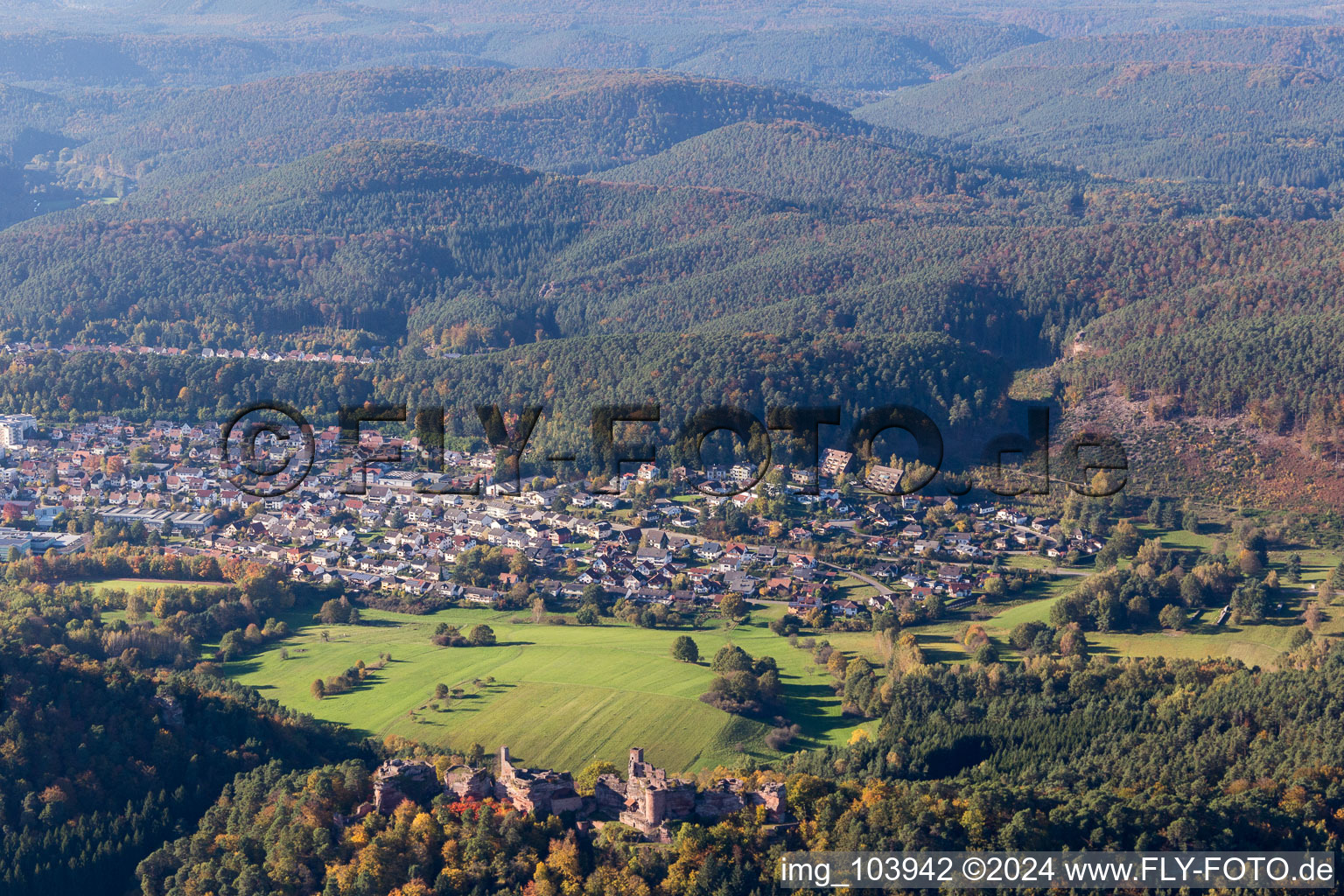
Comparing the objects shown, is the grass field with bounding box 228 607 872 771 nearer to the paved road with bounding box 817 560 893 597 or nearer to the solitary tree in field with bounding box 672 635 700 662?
the solitary tree in field with bounding box 672 635 700 662

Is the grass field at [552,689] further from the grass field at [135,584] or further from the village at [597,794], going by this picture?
the village at [597,794]

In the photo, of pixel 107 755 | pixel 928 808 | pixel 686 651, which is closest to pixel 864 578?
pixel 686 651

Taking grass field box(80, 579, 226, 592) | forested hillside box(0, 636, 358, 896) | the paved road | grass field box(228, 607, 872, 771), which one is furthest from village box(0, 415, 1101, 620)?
forested hillside box(0, 636, 358, 896)

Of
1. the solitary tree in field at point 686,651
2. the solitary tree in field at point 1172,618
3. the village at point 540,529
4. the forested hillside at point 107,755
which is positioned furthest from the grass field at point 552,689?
the solitary tree in field at point 1172,618

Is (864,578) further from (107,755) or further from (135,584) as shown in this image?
(107,755)

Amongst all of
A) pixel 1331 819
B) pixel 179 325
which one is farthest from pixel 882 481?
pixel 179 325

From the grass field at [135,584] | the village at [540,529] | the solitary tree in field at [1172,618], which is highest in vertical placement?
the village at [540,529]
